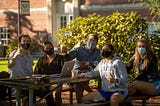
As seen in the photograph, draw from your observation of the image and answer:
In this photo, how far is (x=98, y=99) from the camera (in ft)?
23.3

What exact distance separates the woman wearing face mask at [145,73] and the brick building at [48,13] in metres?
21.7

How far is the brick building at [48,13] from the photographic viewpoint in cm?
3077

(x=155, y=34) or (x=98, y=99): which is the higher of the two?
(x=155, y=34)

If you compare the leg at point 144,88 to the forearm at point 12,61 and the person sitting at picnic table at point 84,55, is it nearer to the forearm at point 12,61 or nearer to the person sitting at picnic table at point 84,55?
the person sitting at picnic table at point 84,55

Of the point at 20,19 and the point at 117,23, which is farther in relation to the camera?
the point at 20,19

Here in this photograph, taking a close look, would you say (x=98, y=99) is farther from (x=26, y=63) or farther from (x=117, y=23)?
(x=117, y=23)

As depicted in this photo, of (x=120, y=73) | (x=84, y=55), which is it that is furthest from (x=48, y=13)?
(x=120, y=73)

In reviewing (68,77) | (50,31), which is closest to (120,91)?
(68,77)

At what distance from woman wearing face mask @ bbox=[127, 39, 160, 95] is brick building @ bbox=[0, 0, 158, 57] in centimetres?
2167

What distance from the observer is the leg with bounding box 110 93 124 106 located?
686cm

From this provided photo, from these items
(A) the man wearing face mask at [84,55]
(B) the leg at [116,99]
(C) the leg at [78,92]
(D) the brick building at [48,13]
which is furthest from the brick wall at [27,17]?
(B) the leg at [116,99]

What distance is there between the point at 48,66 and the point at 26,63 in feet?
1.42

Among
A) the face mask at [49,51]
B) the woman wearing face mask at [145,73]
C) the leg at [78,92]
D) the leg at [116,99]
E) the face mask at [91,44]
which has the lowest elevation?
the leg at [78,92]

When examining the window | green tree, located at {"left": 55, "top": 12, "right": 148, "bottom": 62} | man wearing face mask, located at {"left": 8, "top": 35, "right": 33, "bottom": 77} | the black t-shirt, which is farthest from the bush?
the window
